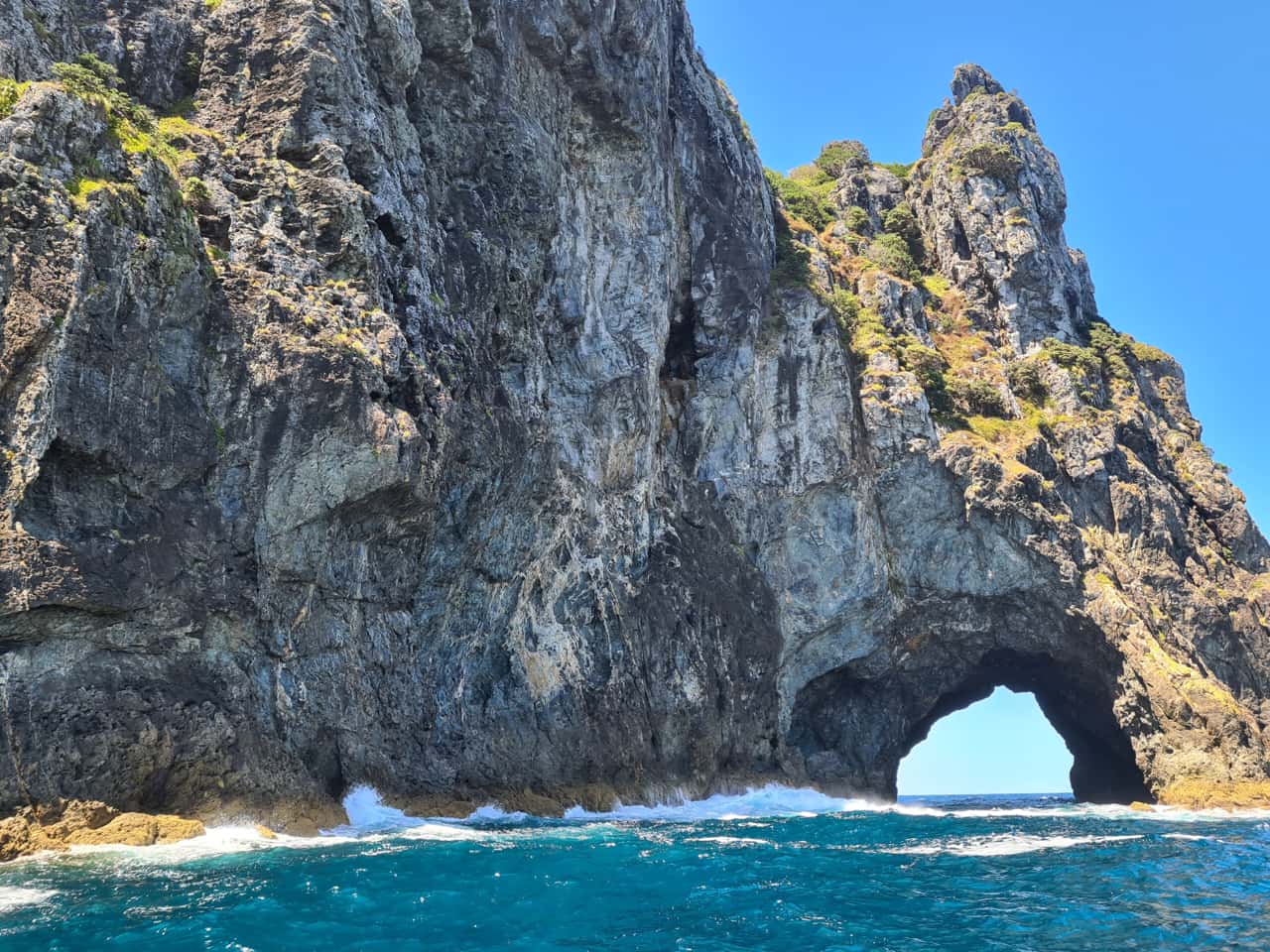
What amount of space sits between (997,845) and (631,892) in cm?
1147

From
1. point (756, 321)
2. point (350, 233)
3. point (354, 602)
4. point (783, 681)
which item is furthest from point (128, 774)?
point (756, 321)

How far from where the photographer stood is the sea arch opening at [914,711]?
1633 inches

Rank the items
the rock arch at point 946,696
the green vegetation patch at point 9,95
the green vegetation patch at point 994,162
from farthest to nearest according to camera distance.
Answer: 1. the green vegetation patch at point 994,162
2. the rock arch at point 946,696
3. the green vegetation patch at point 9,95

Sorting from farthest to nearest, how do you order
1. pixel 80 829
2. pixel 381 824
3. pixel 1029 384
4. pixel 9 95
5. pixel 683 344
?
1. pixel 1029 384
2. pixel 683 344
3. pixel 381 824
4. pixel 9 95
5. pixel 80 829

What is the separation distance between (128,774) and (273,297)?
11404 millimetres

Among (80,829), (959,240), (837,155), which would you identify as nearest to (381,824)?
(80,829)

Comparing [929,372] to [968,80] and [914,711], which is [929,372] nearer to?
[914,711]

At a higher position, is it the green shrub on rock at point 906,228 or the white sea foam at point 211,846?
the green shrub on rock at point 906,228

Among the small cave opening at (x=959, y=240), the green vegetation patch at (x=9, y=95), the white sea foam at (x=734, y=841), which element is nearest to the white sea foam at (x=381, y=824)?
the white sea foam at (x=734, y=841)

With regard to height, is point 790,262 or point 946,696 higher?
point 790,262

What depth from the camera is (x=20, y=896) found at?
12609 mm

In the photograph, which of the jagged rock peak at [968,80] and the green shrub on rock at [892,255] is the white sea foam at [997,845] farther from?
the jagged rock peak at [968,80]

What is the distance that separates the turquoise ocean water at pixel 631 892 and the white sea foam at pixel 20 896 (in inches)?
2.1

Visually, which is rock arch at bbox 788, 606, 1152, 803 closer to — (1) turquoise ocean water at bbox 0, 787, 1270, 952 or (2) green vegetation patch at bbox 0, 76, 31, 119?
(1) turquoise ocean water at bbox 0, 787, 1270, 952
